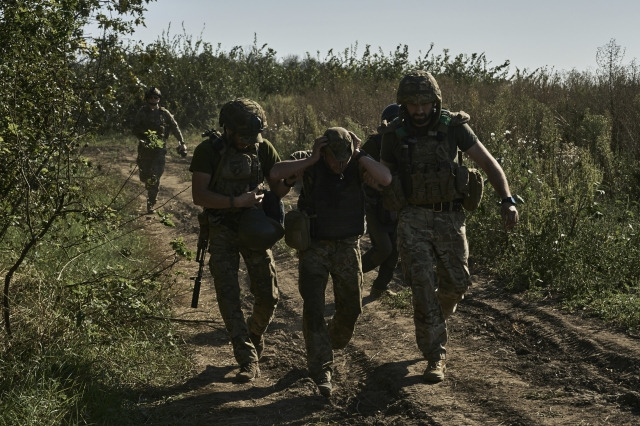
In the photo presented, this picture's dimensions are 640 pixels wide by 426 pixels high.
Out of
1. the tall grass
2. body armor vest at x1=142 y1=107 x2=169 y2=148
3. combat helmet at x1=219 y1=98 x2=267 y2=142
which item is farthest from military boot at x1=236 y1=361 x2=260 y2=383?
body armor vest at x1=142 y1=107 x2=169 y2=148

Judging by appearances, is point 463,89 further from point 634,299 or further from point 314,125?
point 634,299

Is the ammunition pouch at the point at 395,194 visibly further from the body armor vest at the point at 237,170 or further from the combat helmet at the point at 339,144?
the body armor vest at the point at 237,170

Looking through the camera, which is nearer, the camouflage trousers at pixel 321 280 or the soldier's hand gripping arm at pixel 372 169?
the soldier's hand gripping arm at pixel 372 169

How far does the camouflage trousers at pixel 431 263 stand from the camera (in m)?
6.32

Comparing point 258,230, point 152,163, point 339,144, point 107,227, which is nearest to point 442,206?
point 339,144

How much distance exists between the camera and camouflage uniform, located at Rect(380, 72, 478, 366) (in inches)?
249

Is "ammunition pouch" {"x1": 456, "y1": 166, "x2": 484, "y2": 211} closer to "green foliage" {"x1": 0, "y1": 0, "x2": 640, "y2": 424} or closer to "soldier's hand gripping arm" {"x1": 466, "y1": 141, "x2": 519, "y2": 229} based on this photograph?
"soldier's hand gripping arm" {"x1": 466, "y1": 141, "x2": 519, "y2": 229}

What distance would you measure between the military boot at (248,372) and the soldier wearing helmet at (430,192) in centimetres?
128

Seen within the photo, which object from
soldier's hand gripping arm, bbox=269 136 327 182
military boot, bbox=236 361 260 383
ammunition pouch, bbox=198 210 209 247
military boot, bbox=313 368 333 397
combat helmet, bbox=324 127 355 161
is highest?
combat helmet, bbox=324 127 355 161

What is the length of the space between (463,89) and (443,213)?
1189cm

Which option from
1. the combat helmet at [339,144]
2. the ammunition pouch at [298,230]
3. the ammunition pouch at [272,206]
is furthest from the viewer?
the ammunition pouch at [272,206]

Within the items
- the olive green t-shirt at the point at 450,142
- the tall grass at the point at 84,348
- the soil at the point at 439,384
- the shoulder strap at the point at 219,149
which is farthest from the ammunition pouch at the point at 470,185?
the tall grass at the point at 84,348

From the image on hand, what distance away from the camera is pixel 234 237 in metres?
6.61

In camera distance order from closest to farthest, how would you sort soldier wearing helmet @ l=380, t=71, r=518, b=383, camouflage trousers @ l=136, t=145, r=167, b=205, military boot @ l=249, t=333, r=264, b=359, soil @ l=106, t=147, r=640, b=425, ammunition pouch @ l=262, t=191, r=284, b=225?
soil @ l=106, t=147, r=640, b=425 < soldier wearing helmet @ l=380, t=71, r=518, b=383 < ammunition pouch @ l=262, t=191, r=284, b=225 < military boot @ l=249, t=333, r=264, b=359 < camouflage trousers @ l=136, t=145, r=167, b=205
